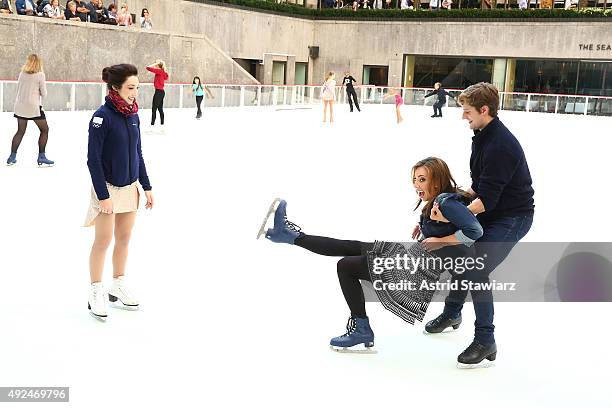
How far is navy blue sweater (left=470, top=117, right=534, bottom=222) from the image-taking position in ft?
10.9

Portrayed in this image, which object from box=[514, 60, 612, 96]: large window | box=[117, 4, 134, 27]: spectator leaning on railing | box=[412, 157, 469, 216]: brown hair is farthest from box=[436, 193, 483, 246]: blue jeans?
box=[514, 60, 612, 96]: large window

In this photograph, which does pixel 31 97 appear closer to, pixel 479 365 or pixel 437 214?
pixel 437 214

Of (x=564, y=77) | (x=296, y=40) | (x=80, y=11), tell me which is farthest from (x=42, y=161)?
(x=564, y=77)

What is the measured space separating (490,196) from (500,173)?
0.11 metres

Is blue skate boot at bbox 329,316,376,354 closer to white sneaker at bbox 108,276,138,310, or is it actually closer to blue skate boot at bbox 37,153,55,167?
white sneaker at bbox 108,276,138,310

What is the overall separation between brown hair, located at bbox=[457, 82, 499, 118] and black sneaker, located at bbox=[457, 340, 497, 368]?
1064mm

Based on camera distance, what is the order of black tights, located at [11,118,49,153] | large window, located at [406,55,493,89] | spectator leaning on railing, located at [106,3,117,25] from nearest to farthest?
black tights, located at [11,118,49,153]
spectator leaning on railing, located at [106,3,117,25]
large window, located at [406,55,493,89]

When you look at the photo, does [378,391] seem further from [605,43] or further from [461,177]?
[605,43]

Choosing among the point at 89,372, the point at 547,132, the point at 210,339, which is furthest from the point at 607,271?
the point at 547,132

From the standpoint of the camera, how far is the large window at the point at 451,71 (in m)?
36.2

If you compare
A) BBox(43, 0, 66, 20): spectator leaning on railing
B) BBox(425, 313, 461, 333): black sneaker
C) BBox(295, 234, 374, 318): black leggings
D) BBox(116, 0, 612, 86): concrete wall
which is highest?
BBox(116, 0, 612, 86): concrete wall

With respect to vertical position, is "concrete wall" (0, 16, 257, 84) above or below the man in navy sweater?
above

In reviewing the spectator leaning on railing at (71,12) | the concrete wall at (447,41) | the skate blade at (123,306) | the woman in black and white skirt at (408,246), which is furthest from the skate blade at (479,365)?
the concrete wall at (447,41)

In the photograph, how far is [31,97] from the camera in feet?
29.6
